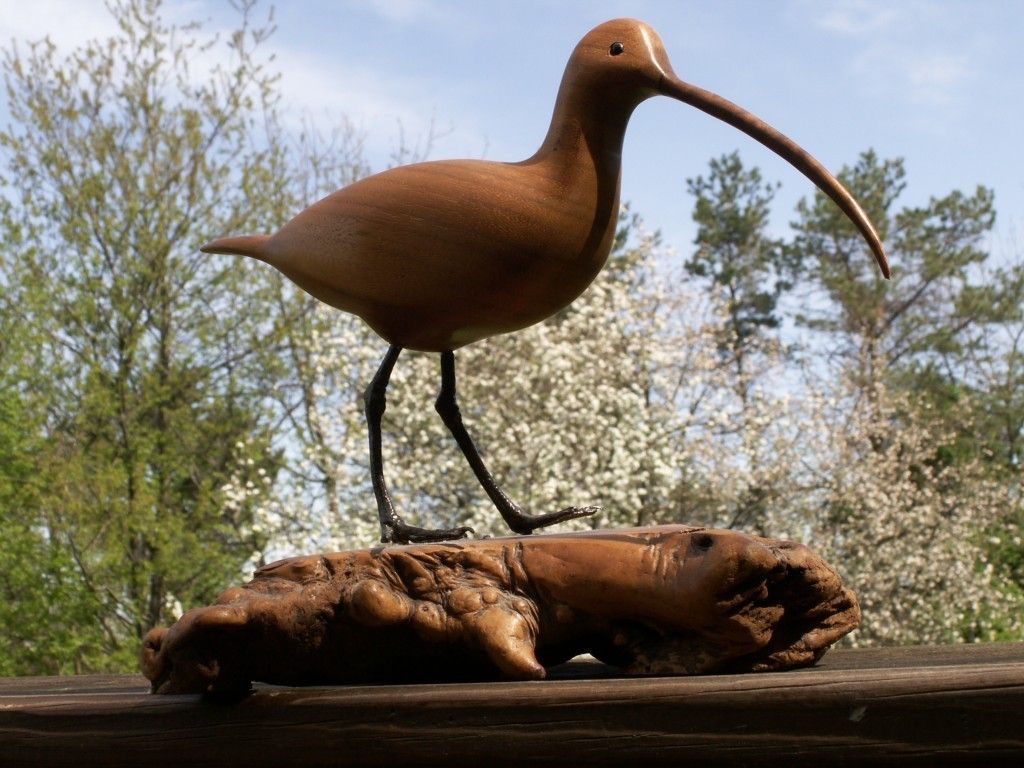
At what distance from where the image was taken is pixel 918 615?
34.3 ft

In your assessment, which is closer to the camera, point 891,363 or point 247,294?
point 247,294

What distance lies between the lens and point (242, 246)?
8.83ft

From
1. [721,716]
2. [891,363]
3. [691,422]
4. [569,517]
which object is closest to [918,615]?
[691,422]

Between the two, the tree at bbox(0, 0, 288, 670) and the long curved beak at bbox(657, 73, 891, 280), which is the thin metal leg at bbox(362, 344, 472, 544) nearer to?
the long curved beak at bbox(657, 73, 891, 280)

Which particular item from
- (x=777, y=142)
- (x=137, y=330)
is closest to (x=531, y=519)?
(x=777, y=142)

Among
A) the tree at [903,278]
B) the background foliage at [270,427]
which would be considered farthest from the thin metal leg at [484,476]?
the tree at [903,278]

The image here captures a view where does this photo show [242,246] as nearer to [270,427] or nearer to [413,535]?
[413,535]

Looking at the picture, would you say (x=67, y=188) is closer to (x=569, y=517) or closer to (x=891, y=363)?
(x=569, y=517)

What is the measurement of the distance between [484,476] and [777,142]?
977mm

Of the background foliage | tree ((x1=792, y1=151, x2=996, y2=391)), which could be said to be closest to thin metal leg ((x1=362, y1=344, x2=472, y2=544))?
the background foliage

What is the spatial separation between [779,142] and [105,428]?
993 cm

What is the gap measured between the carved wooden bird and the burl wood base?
42 cm

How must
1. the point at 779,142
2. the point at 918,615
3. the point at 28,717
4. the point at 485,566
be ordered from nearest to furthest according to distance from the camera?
the point at 28,717 → the point at 485,566 → the point at 779,142 → the point at 918,615

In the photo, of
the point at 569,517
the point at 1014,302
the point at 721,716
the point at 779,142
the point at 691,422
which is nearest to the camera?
the point at 721,716
